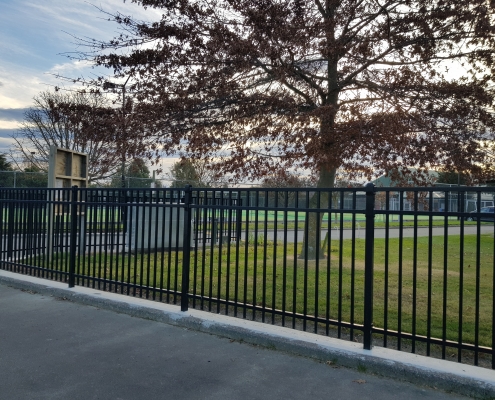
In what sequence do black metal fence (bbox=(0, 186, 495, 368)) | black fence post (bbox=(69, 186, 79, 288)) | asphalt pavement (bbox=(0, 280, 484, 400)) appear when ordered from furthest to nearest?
black fence post (bbox=(69, 186, 79, 288)) < black metal fence (bbox=(0, 186, 495, 368)) < asphalt pavement (bbox=(0, 280, 484, 400))

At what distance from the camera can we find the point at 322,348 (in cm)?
451

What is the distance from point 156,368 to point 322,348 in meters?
1.60

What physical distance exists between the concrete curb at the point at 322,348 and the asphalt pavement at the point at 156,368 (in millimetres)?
71

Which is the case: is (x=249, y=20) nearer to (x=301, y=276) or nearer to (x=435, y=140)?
(x=435, y=140)

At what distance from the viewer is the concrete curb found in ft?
12.6

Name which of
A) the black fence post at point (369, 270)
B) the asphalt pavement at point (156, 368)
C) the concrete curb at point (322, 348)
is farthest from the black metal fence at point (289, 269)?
the asphalt pavement at point (156, 368)

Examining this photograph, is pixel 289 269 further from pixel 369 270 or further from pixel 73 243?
pixel 369 270

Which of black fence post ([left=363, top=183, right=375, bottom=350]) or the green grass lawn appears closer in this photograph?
black fence post ([left=363, top=183, right=375, bottom=350])

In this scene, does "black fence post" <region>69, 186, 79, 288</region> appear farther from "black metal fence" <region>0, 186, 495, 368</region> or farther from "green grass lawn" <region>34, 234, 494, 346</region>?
"green grass lawn" <region>34, 234, 494, 346</region>

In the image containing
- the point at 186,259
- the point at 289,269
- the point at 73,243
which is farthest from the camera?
the point at 289,269

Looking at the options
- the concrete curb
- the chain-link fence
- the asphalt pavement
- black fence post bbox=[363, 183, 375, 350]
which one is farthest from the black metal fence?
the chain-link fence

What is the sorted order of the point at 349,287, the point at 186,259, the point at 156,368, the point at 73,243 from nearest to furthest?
the point at 156,368 < the point at 186,259 < the point at 73,243 < the point at 349,287

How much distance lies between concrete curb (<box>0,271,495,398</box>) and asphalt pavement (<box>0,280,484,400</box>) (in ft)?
0.23

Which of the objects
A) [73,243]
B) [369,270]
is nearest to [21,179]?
[73,243]
